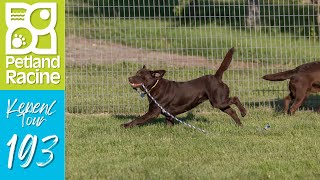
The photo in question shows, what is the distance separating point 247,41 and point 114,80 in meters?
2.21

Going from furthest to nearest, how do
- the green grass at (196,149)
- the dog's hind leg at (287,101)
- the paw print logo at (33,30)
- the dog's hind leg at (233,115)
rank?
the dog's hind leg at (287,101)
the dog's hind leg at (233,115)
the green grass at (196,149)
the paw print logo at (33,30)

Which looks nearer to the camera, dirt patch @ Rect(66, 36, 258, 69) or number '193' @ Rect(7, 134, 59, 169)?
number '193' @ Rect(7, 134, 59, 169)

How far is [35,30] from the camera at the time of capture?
302 inches

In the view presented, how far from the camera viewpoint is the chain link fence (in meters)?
13.4

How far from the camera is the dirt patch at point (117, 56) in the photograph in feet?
49.0

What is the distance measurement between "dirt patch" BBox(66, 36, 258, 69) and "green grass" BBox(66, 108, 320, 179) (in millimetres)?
2647

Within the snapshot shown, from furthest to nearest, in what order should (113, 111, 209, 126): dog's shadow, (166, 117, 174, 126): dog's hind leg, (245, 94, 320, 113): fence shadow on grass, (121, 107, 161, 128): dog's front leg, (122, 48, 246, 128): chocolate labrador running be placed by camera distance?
(245, 94, 320, 113): fence shadow on grass → (113, 111, 209, 126): dog's shadow → (166, 117, 174, 126): dog's hind leg → (122, 48, 246, 128): chocolate labrador running → (121, 107, 161, 128): dog's front leg

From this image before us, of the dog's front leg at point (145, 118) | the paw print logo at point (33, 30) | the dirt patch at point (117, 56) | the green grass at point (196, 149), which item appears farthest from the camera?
the dirt patch at point (117, 56)

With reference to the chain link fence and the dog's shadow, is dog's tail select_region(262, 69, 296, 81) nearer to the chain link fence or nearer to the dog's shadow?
the chain link fence

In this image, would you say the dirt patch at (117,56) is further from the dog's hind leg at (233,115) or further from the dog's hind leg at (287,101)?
the dog's hind leg at (233,115)

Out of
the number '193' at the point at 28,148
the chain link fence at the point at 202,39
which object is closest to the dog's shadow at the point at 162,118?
the chain link fence at the point at 202,39

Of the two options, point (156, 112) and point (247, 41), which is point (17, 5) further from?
point (247, 41)

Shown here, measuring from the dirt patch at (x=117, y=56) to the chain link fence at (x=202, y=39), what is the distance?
5 cm

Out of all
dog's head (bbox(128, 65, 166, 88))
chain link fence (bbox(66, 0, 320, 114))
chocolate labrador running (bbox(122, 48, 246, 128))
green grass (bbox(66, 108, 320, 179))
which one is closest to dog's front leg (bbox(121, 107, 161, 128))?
chocolate labrador running (bbox(122, 48, 246, 128))
